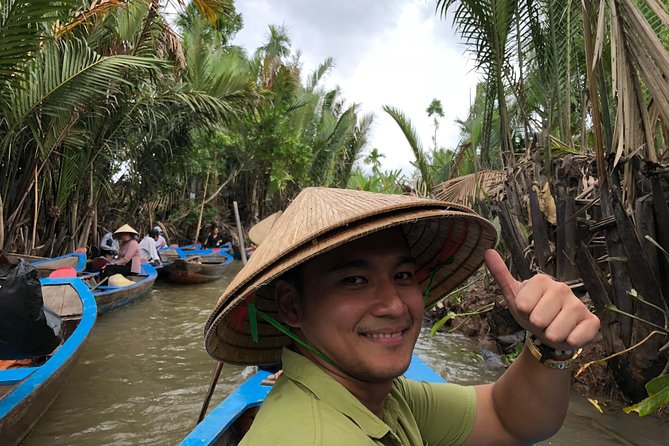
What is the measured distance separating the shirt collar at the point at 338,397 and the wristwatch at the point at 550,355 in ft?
1.51

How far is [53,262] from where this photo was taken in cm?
769

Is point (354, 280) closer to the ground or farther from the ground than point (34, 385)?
farther from the ground

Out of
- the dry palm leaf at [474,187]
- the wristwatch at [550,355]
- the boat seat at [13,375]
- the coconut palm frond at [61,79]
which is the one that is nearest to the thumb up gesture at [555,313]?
the wristwatch at [550,355]

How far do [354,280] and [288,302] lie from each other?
7.9 inches

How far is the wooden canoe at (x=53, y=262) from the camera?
7.16m

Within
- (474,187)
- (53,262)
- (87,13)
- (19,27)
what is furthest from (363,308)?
(53,262)

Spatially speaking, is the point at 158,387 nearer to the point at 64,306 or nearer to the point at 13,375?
the point at 64,306

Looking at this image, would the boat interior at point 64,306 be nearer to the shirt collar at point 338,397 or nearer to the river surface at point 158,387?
the river surface at point 158,387

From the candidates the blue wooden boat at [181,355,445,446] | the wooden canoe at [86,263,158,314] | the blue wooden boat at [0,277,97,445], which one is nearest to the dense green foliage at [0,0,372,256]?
the wooden canoe at [86,263,158,314]

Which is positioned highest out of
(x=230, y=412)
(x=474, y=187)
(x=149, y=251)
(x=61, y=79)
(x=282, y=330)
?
(x=61, y=79)

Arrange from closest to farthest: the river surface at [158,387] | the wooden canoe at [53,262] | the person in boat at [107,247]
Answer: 1. the river surface at [158,387]
2. the wooden canoe at [53,262]
3. the person in boat at [107,247]

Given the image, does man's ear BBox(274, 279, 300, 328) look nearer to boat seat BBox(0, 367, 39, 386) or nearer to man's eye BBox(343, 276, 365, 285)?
man's eye BBox(343, 276, 365, 285)

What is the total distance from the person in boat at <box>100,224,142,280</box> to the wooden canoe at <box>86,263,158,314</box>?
19 centimetres

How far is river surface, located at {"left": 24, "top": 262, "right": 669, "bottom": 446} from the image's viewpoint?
3.71 metres
